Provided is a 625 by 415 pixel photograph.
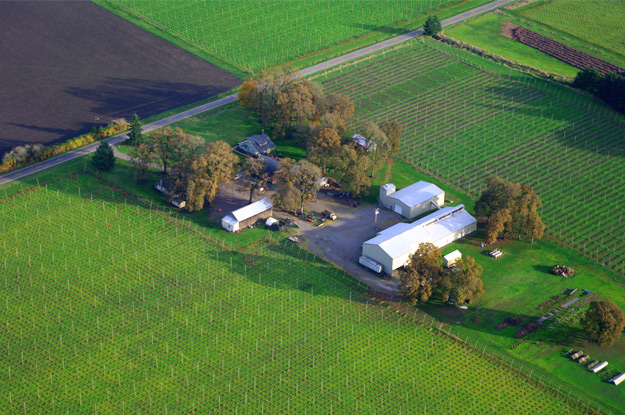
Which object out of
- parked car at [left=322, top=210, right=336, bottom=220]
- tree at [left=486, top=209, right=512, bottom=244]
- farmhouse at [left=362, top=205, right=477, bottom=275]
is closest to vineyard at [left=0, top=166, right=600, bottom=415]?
farmhouse at [left=362, top=205, right=477, bottom=275]

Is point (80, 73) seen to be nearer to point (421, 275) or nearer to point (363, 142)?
point (363, 142)

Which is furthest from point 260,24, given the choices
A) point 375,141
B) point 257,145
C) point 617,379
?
point 617,379

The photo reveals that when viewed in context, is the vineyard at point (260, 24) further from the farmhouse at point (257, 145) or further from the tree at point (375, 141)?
the tree at point (375, 141)

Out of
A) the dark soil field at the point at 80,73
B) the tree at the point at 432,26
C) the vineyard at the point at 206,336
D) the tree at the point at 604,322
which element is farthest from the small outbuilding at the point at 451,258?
the tree at the point at 432,26

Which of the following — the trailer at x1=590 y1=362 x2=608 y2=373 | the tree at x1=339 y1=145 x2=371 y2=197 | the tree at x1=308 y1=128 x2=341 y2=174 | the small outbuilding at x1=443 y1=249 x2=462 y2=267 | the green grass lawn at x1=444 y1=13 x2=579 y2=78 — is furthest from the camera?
the green grass lawn at x1=444 y1=13 x2=579 y2=78

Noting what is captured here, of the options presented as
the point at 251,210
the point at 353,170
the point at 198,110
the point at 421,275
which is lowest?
the point at 421,275

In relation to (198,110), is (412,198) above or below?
below

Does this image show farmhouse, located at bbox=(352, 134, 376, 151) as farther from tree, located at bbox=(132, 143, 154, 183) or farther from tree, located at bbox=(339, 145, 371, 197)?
tree, located at bbox=(132, 143, 154, 183)
